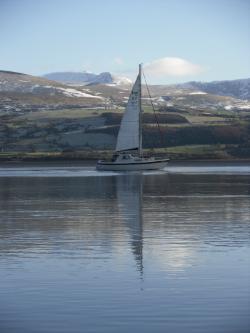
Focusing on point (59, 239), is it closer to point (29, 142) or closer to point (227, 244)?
point (227, 244)

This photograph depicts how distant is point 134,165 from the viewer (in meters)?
95.5

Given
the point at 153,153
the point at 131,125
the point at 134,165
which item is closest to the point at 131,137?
the point at 131,125

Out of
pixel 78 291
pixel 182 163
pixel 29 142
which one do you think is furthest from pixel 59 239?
pixel 29 142

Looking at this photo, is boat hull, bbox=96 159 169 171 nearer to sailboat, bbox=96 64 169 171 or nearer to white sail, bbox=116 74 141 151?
sailboat, bbox=96 64 169 171

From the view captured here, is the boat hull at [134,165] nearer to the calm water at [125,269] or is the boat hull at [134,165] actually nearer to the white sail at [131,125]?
the white sail at [131,125]

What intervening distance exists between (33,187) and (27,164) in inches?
2704

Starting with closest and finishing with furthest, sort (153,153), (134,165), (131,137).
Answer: (134,165) → (131,137) → (153,153)

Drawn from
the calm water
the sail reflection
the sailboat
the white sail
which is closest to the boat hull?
the sailboat

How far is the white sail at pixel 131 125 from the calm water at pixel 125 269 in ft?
190

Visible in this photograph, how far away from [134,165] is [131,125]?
17.5 feet

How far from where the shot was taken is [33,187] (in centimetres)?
6062

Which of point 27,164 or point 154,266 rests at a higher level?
point 154,266

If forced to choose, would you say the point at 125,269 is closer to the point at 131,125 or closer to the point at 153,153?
the point at 131,125

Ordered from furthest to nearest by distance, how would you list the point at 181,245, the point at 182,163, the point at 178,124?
the point at 178,124 → the point at 182,163 → the point at 181,245
